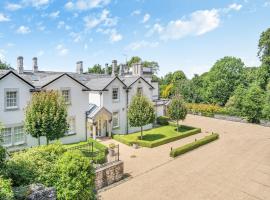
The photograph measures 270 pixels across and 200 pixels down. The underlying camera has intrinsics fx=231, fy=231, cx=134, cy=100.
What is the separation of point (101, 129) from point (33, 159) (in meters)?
17.5

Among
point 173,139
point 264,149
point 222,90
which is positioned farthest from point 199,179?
point 222,90

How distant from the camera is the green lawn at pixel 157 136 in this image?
28.0 metres

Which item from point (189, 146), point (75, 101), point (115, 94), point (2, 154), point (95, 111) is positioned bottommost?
point (189, 146)

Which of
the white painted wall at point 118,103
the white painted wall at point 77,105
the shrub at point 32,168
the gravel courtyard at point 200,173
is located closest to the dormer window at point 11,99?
the white painted wall at point 77,105

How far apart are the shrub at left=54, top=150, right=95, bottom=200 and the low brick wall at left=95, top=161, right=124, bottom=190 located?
4.30m

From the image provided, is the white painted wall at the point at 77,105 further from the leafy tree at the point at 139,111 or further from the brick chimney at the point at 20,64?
the brick chimney at the point at 20,64

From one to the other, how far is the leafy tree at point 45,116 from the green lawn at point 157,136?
1047 cm

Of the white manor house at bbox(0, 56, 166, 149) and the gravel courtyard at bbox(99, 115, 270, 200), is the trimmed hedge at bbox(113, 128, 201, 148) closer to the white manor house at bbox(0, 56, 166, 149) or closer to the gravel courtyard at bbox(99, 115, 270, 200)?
the gravel courtyard at bbox(99, 115, 270, 200)

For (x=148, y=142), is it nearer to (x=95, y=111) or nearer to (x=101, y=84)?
(x=95, y=111)

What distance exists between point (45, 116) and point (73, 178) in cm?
838

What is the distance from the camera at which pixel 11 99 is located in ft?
73.5

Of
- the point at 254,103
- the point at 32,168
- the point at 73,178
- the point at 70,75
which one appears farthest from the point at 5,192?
the point at 254,103

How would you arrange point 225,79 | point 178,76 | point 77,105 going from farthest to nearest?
1. point 178,76
2. point 225,79
3. point 77,105

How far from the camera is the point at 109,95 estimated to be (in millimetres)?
30969
